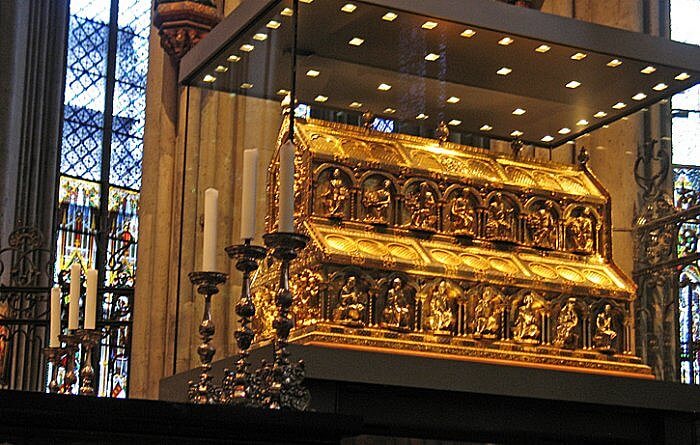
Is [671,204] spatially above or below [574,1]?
below

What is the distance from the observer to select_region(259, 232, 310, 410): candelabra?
439 cm

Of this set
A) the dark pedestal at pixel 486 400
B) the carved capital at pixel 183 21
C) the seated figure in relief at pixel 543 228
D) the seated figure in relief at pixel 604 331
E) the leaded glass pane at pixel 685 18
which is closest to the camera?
the dark pedestal at pixel 486 400

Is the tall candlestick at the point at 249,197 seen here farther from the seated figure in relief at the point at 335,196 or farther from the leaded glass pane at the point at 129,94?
the leaded glass pane at the point at 129,94

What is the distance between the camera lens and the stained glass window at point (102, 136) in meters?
19.0

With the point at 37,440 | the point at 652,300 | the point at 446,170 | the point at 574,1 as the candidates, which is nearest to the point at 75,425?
the point at 37,440

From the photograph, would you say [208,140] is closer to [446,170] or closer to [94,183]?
[446,170]

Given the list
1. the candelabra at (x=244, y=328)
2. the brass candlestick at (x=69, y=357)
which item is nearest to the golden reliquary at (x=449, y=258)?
the brass candlestick at (x=69, y=357)

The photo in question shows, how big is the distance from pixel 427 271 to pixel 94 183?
13370 millimetres

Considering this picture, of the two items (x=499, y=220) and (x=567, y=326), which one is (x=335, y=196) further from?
(x=567, y=326)

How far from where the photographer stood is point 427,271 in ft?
21.2

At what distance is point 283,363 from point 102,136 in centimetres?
1528

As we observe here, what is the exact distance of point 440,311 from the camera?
6477 mm

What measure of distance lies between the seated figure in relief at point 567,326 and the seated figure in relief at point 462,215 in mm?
628

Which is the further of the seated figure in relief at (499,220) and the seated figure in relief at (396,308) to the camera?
the seated figure in relief at (499,220)
